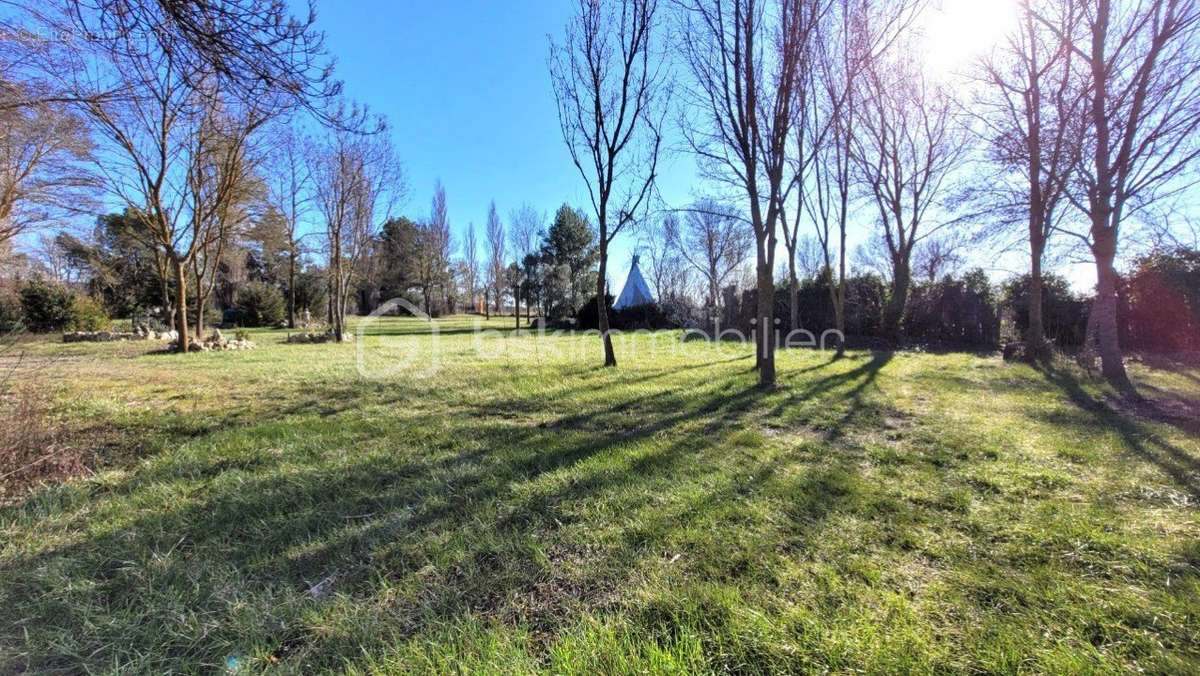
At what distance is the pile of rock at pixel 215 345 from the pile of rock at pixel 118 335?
2.20 meters

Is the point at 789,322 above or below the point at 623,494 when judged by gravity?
above

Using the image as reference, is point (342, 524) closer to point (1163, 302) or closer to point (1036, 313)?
point (1036, 313)

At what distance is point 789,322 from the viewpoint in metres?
16.6

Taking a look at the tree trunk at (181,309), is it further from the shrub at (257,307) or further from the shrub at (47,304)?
the shrub at (257,307)

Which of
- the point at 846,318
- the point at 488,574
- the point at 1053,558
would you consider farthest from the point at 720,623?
the point at 846,318

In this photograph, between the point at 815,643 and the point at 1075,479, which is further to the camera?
the point at 1075,479

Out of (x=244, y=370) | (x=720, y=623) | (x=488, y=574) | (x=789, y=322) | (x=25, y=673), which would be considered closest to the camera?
(x=25, y=673)

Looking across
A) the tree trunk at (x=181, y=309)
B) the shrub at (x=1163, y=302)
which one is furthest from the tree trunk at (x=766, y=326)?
the tree trunk at (x=181, y=309)

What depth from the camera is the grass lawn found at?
154 cm

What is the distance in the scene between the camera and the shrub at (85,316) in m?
17.7

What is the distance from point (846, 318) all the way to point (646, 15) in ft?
39.6

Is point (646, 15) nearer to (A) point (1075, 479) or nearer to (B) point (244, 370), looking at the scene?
(A) point (1075, 479)

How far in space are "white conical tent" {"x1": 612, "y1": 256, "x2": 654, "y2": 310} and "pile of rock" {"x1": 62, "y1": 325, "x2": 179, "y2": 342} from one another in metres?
20.0

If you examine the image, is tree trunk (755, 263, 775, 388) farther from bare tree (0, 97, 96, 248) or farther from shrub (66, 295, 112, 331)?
shrub (66, 295, 112, 331)
